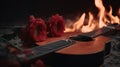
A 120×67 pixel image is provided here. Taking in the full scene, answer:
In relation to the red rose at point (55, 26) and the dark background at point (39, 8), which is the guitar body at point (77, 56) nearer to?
the red rose at point (55, 26)

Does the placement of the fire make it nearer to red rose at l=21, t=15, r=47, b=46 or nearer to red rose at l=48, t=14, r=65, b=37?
red rose at l=48, t=14, r=65, b=37

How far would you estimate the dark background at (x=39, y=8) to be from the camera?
15.6 ft

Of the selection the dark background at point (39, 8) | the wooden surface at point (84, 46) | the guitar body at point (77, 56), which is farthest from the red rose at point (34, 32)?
the dark background at point (39, 8)

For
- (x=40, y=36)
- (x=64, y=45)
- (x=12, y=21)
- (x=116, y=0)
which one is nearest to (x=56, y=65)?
(x=64, y=45)

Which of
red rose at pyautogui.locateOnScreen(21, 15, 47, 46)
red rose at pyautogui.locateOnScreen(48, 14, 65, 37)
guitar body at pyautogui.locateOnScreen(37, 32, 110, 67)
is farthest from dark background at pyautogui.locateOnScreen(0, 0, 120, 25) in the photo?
guitar body at pyautogui.locateOnScreen(37, 32, 110, 67)

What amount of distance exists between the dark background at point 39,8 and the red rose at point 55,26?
4.76 ft

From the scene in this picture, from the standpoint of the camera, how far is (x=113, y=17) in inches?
194

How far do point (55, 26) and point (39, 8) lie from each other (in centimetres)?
155

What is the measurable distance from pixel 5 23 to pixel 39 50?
2.19 m

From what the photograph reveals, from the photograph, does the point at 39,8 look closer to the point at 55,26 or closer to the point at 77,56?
the point at 55,26

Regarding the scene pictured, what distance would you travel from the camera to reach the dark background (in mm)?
4746

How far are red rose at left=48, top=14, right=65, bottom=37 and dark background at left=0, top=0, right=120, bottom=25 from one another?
1451mm

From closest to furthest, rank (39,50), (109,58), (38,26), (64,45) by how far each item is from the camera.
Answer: (39,50)
(64,45)
(38,26)
(109,58)

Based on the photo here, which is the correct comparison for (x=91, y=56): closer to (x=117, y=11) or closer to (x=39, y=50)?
(x=39, y=50)
